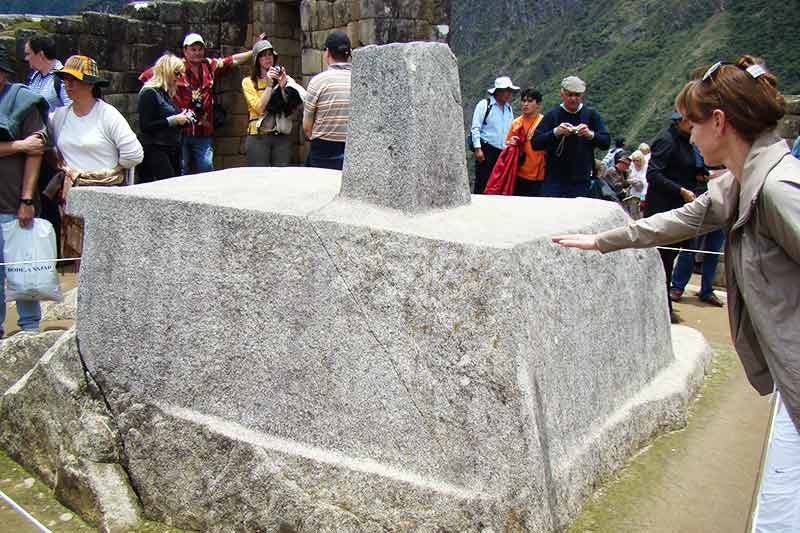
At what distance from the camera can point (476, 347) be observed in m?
2.47

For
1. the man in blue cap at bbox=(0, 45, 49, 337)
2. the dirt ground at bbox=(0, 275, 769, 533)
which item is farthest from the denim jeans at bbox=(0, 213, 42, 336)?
Result: the dirt ground at bbox=(0, 275, 769, 533)

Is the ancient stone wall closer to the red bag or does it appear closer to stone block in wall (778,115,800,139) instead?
the red bag

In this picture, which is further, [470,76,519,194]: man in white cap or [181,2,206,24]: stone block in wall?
[181,2,206,24]: stone block in wall

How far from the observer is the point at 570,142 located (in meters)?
5.77

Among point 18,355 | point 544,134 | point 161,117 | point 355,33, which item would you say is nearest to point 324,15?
point 355,33

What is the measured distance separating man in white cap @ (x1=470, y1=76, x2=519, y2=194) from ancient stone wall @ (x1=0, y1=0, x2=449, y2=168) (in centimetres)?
187

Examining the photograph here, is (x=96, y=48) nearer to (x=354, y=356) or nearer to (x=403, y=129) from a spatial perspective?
(x=403, y=129)

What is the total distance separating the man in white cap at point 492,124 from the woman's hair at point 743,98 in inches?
193

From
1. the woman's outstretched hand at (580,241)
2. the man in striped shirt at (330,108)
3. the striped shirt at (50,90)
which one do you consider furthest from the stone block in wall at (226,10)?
the woman's outstretched hand at (580,241)

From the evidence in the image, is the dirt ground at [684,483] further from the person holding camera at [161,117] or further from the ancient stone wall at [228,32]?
the ancient stone wall at [228,32]

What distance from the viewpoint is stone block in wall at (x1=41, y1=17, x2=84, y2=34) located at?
839 centimetres

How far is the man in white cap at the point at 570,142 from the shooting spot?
573 cm

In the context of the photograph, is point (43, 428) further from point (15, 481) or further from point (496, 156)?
point (496, 156)

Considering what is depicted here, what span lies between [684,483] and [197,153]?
5.50 meters
